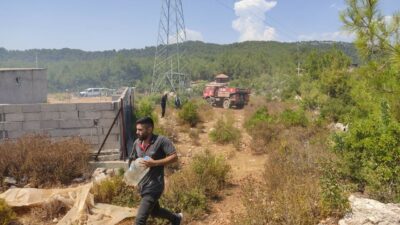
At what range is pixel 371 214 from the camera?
355cm

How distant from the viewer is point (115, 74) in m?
96.9

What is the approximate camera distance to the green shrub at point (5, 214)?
4.70m

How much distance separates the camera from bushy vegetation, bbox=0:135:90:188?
670 cm

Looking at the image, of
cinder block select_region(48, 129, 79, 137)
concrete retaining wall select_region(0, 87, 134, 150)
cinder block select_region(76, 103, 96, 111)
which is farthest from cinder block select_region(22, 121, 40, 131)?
cinder block select_region(76, 103, 96, 111)

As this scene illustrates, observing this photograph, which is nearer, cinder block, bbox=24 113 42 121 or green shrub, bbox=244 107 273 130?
cinder block, bbox=24 113 42 121

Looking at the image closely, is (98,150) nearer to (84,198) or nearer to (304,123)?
(84,198)

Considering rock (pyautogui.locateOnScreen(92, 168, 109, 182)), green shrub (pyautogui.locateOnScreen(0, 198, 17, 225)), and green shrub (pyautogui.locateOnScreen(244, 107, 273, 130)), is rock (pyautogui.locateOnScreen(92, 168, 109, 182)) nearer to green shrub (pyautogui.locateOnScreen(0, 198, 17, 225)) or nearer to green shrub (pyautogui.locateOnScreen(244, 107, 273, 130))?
green shrub (pyautogui.locateOnScreen(0, 198, 17, 225))

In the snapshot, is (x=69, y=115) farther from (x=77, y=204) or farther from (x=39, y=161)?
(x=77, y=204)

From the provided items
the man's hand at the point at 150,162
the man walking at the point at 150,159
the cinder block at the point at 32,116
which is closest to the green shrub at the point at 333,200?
the man walking at the point at 150,159

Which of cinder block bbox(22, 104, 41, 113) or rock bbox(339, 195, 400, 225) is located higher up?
cinder block bbox(22, 104, 41, 113)

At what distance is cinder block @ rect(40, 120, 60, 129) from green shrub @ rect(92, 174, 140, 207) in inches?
106

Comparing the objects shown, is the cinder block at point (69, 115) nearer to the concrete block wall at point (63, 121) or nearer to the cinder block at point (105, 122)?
the concrete block wall at point (63, 121)

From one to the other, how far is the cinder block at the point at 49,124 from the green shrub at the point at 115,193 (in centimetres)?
270

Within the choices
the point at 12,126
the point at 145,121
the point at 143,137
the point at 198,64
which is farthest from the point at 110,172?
the point at 198,64
